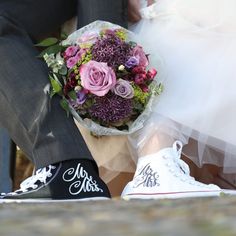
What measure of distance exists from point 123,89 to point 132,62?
3.3 inches

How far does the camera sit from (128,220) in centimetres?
58

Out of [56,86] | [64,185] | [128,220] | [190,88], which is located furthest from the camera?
[190,88]

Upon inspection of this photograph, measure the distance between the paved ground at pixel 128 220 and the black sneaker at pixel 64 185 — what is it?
830 mm

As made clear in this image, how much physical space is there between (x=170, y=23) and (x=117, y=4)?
0.17 meters

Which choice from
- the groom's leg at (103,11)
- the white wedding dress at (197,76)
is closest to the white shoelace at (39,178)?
the white wedding dress at (197,76)

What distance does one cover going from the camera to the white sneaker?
150cm

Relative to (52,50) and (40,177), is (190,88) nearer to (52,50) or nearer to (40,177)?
(52,50)

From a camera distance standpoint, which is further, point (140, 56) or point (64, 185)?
point (140, 56)

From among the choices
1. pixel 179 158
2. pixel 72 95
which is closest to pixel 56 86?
pixel 72 95

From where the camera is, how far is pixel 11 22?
1.80 meters

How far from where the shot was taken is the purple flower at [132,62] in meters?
1.66

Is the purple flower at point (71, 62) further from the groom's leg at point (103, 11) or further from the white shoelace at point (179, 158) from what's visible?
the white shoelace at point (179, 158)

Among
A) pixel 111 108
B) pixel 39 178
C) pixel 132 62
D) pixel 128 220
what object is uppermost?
pixel 128 220

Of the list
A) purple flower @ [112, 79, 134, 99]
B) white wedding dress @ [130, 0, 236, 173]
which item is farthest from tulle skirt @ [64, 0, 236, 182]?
purple flower @ [112, 79, 134, 99]
